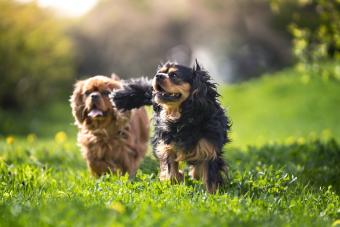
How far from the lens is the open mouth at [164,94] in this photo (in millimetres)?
5962

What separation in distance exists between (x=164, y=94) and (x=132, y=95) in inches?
51.2

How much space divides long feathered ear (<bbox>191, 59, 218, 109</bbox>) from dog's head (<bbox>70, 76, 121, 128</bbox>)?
Answer: 1.69 m

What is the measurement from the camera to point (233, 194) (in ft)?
18.4

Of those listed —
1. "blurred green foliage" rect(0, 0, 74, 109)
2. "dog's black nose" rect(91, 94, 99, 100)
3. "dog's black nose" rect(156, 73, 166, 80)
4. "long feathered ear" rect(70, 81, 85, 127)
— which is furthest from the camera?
"blurred green foliage" rect(0, 0, 74, 109)

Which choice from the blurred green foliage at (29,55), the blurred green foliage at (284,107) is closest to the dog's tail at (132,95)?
the blurred green foliage at (284,107)

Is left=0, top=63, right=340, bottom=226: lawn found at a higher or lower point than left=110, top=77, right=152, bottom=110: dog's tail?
lower

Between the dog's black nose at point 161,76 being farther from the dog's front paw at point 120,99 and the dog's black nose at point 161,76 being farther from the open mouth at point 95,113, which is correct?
the open mouth at point 95,113

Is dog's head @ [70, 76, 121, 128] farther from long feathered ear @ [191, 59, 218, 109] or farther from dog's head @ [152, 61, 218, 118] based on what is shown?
long feathered ear @ [191, 59, 218, 109]

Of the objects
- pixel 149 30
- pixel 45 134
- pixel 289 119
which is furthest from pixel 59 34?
pixel 149 30

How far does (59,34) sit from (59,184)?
1883 cm

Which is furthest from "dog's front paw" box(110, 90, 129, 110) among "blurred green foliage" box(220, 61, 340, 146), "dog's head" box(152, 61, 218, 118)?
"blurred green foliage" box(220, 61, 340, 146)

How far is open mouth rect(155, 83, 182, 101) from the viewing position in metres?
5.96

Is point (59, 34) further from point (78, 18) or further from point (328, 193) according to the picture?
point (328, 193)

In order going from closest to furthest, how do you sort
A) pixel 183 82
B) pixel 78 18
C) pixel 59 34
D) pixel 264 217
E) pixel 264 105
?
pixel 264 217
pixel 183 82
pixel 264 105
pixel 59 34
pixel 78 18
